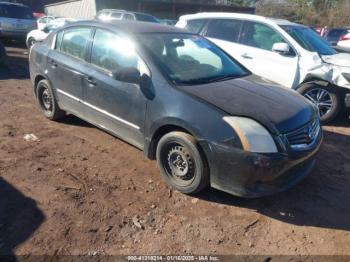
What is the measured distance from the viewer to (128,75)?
3969 mm

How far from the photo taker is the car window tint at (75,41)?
16.2ft

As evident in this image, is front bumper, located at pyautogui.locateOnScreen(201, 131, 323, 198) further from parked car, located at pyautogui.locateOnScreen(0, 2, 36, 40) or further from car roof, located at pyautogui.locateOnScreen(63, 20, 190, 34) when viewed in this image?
parked car, located at pyautogui.locateOnScreen(0, 2, 36, 40)

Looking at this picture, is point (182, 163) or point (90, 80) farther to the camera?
point (90, 80)

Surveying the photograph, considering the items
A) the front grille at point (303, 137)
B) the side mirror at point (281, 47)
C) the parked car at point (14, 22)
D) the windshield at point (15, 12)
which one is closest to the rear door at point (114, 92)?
the front grille at point (303, 137)

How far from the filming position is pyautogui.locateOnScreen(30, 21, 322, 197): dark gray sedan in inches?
135

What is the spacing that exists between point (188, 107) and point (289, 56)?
395cm

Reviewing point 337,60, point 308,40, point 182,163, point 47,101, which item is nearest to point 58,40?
point 47,101

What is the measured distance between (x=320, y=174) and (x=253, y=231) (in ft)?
5.46

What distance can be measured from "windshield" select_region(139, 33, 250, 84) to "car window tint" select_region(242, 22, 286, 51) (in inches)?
96.3

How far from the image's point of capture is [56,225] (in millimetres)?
3273

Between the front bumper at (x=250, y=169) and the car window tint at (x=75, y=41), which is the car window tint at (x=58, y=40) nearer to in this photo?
the car window tint at (x=75, y=41)

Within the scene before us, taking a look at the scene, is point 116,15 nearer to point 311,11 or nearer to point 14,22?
point 14,22

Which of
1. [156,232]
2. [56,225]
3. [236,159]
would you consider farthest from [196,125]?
[56,225]

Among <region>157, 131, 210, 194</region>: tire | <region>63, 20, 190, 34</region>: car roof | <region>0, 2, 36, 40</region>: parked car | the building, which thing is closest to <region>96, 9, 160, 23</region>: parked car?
<region>0, 2, 36, 40</region>: parked car
